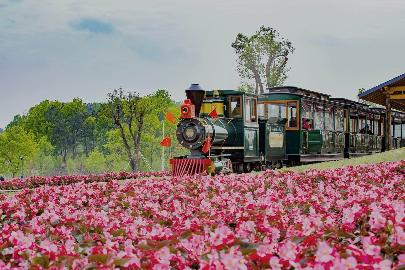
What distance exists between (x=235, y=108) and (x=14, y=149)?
5459 cm

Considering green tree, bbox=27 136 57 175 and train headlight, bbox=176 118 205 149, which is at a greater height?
train headlight, bbox=176 118 205 149

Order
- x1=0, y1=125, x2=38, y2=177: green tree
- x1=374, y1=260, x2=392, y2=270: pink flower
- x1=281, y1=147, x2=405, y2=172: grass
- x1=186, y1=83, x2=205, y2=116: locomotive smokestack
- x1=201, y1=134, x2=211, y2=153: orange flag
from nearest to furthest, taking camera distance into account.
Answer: x1=374, y1=260, x2=392, y2=270: pink flower → x1=201, y1=134, x2=211, y2=153: orange flag → x1=186, y1=83, x2=205, y2=116: locomotive smokestack → x1=281, y1=147, x2=405, y2=172: grass → x1=0, y1=125, x2=38, y2=177: green tree

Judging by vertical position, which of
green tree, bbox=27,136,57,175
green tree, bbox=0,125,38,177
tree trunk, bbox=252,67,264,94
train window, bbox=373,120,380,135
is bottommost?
green tree, bbox=27,136,57,175

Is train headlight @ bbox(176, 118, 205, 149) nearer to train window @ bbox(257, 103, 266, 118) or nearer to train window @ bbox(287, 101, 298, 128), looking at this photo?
train window @ bbox(257, 103, 266, 118)

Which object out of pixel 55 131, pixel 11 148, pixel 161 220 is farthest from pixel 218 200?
pixel 55 131

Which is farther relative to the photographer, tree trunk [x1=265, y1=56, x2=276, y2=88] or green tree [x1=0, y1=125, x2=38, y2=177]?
green tree [x1=0, y1=125, x2=38, y2=177]

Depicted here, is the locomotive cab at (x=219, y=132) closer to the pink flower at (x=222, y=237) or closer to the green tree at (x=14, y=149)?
the pink flower at (x=222, y=237)

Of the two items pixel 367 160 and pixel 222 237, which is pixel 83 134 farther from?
pixel 222 237

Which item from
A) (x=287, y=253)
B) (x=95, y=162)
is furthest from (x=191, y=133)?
(x=95, y=162)

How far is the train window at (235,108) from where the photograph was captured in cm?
1886

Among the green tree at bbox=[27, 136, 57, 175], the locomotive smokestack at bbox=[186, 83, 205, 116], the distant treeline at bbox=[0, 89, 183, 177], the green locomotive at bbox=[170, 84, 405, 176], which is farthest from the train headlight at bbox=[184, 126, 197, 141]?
the green tree at bbox=[27, 136, 57, 175]

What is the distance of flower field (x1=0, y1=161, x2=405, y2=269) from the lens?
334 cm

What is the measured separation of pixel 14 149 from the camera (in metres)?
68.4

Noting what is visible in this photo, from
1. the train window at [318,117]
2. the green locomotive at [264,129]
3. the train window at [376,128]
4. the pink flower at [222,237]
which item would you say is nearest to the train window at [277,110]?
the green locomotive at [264,129]
